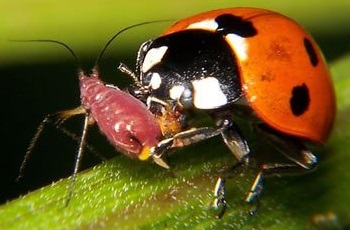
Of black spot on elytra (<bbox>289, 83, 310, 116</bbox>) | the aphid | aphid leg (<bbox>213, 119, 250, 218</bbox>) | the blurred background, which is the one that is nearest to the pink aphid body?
the aphid

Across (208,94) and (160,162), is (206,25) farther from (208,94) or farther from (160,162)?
(160,162)

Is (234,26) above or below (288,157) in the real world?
above

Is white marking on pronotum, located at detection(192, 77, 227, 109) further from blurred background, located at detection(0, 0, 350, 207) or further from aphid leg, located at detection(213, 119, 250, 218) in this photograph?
blurred background, located at detection(0, 0, 350, 207)

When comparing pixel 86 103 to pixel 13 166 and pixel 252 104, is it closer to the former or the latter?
pixel 252 104

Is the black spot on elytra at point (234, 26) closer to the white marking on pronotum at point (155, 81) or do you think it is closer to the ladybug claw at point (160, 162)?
the white marking on pronotum at point (155, 81)

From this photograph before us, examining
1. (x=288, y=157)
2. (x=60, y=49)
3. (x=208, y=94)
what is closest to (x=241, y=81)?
(x=208, y=94)

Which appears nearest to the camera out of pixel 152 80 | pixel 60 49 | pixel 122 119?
pixel 122 119
